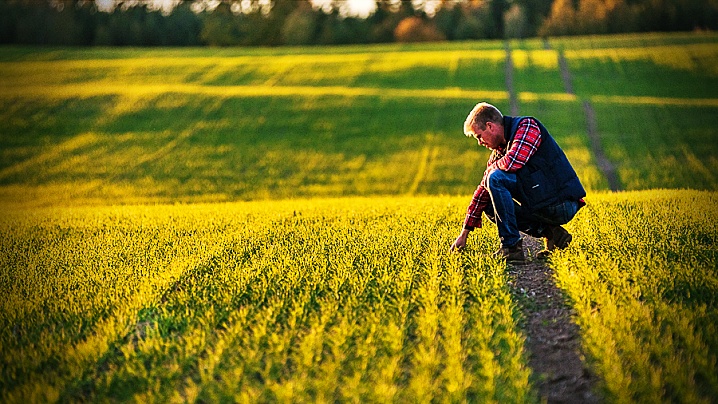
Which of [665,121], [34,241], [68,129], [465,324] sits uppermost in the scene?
[465,324]

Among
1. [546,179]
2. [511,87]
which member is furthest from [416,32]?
[546,179]

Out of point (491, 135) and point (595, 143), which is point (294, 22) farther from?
point (491, 135)

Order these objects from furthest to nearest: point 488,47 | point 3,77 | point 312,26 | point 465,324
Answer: point 312,26, point 488,47, point 3,77, point 465,324

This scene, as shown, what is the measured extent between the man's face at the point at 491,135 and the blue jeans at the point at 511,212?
0.95 feet

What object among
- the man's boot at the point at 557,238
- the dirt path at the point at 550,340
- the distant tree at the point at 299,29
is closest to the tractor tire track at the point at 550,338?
the dirt path at the point at 550,340

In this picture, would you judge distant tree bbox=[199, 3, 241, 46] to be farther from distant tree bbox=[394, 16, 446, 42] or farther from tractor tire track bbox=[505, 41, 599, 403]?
tractor tire track bbox=[505, 41, 599, 403]

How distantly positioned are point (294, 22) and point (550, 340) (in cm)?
8398

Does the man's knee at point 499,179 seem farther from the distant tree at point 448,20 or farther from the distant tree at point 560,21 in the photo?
the distant tree at point 448,20

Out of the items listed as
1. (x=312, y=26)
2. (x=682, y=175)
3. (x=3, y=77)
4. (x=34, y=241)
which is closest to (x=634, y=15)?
(x=312, y=26)

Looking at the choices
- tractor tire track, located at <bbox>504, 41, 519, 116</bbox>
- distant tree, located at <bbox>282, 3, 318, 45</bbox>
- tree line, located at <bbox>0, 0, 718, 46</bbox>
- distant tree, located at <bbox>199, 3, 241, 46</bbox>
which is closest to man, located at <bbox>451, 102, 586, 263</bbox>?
tractor tire track, located at <bbox>504, 41, 519, 116</bbox>

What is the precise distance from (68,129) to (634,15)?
60143 mm

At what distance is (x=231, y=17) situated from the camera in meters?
87.9

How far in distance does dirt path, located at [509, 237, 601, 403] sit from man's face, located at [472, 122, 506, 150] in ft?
4.17

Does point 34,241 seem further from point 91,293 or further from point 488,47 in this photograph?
point 488,47
